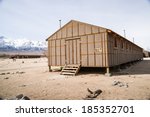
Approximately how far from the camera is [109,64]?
13938 mm

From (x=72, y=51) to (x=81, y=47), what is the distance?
1.16 metres

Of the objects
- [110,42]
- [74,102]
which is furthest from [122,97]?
[110,42]

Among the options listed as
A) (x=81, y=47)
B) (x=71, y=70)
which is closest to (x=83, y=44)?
(x=81, y=47)

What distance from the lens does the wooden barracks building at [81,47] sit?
45.8ft

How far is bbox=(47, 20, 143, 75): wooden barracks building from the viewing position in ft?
45.8

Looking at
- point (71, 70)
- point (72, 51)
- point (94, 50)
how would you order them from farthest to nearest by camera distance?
1. point (72, 51)
2. point (71, 70)
3. point (94, 50)

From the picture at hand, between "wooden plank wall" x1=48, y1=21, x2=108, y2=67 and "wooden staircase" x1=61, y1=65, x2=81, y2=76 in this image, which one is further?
"wooden staircase" x1=61, y1=65, x2=81, y2=76

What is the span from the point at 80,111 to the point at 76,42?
11.4 metres

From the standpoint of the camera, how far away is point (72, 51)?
52.4 ft

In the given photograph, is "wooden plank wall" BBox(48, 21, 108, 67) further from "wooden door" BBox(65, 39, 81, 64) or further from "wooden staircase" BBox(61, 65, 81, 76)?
"wooden staircase" BBox(61, 65, 81, 76)

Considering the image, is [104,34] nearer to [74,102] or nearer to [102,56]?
[102,56]

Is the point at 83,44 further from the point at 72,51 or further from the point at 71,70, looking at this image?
the point at 71,70

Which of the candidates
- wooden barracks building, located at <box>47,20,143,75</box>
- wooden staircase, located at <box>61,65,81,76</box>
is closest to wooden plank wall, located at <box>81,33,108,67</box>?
wooden barracks building, located at <box>47,20,143,75</box>

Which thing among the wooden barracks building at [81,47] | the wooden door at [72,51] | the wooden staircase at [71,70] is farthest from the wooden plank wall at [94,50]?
the wooden staircase at [71,70]
